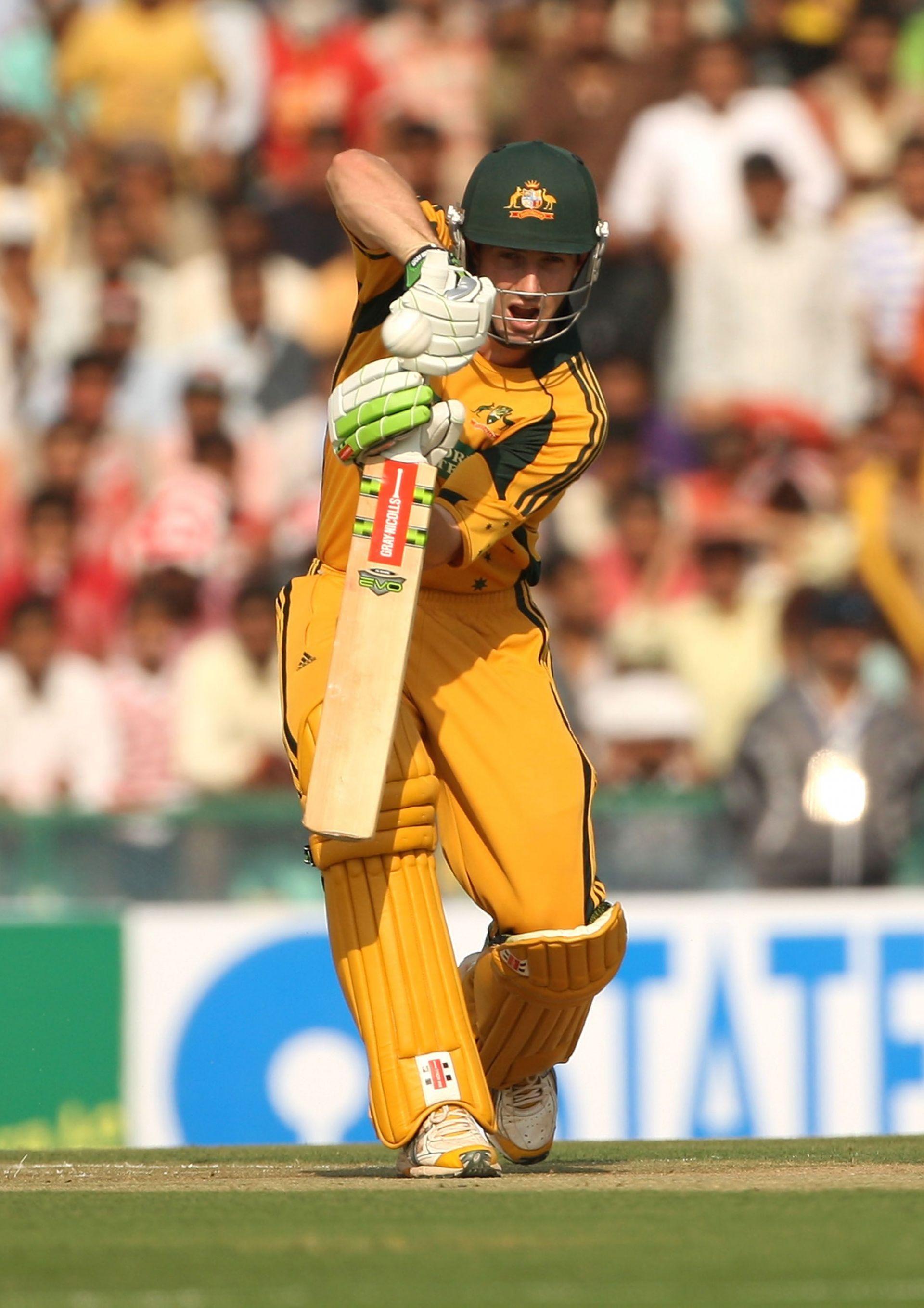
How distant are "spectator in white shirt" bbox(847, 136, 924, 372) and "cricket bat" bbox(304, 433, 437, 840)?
571 centimetres

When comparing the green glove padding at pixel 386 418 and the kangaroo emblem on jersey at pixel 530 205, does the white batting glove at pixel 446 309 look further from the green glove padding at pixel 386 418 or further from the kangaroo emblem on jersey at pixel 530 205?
the kangaroo emblem on jersey at pixel 530 205

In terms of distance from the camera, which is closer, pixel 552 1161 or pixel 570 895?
pixel 570 895

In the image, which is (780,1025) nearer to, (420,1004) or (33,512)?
(420,1004)

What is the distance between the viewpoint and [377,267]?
15.9 ft

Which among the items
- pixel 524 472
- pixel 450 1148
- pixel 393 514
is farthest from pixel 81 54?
pixel 450 1148

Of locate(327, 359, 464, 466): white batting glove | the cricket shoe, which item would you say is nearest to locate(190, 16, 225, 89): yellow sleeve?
locate(327, 359, 464, 466): white batting glove

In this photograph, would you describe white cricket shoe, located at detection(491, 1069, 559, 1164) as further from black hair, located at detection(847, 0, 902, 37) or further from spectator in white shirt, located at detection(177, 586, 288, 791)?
black hair, located at detection(847, 0, 902, 37)

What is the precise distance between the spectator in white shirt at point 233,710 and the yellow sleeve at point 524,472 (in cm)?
372

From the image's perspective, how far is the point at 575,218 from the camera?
4.83 m

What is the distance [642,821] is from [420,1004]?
261 cm

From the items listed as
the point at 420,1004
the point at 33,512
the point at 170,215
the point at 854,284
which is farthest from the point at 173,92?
the point at 420,1004

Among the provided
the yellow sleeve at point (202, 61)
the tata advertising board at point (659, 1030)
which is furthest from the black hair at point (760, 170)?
the tata advertising board at point (659, 1030)

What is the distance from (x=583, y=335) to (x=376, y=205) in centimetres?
512

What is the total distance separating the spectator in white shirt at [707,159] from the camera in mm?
10078
